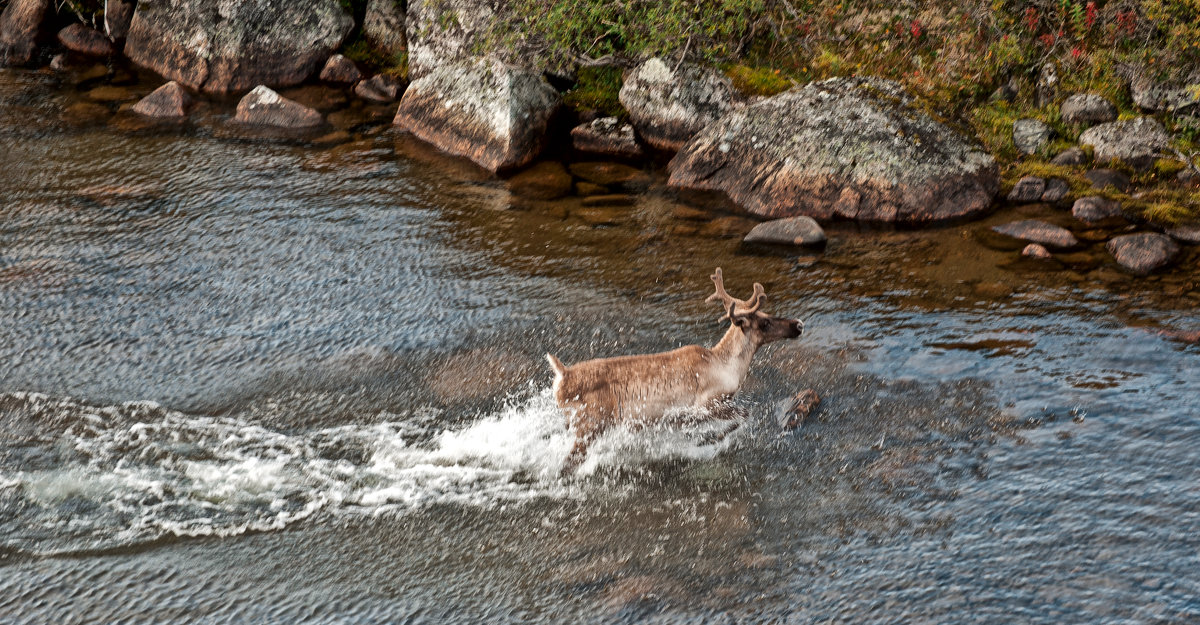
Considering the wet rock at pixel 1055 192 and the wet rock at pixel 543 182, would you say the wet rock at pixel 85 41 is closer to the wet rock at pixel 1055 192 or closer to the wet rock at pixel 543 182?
the wet rock at pixel 543 182

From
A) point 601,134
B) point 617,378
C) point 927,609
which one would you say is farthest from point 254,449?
point 601,134

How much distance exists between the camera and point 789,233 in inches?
503

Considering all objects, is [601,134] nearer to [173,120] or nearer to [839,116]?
[839,116]

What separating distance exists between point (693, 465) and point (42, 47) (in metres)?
18.3

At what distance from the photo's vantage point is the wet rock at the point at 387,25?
64.3 ft

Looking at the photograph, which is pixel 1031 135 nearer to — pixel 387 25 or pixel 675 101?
pixel 675 101

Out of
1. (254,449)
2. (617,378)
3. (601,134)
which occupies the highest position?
(601,134)

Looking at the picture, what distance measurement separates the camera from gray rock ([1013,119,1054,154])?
14.5m

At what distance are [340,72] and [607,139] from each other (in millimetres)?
5966

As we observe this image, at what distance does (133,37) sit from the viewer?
782 inches

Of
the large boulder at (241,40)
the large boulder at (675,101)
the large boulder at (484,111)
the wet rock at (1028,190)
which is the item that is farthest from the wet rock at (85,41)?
the wet rock at (1028,190)

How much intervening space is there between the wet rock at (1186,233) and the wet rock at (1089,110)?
2610 mm

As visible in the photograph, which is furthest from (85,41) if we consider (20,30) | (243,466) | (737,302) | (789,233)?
(737,302)

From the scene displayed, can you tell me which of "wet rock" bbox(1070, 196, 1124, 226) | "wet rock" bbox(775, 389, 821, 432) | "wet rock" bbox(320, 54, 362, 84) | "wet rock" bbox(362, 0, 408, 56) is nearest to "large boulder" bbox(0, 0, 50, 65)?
"wet rock" bbox(320, 54, 362, 84)
